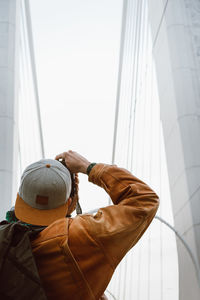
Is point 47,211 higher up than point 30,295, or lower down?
higher up

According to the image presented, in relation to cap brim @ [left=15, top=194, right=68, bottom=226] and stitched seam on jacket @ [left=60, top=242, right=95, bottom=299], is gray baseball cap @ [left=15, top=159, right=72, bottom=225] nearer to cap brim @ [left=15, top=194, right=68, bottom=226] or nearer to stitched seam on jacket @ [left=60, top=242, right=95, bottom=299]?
cap brim @ [left=15, top=194, right=68, bottom=226]

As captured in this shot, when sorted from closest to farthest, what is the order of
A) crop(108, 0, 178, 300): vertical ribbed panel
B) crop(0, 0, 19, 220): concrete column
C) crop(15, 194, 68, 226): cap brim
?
crop(15, 194, 68, 226): cap brim < crop(108, 0, 178, 300): vertical ribbed panel < crop(0, 0, 19, 220): concrete column

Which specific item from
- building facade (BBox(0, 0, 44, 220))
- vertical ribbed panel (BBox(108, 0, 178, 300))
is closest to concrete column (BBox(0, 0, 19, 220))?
building facade (BBox(0, 0, 44, 220))

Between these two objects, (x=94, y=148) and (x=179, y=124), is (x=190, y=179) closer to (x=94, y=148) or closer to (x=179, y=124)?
(x=179, y=124)

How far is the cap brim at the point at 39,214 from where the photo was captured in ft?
4.62

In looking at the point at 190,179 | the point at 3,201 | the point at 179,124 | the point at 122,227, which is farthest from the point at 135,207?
the point at 3,201

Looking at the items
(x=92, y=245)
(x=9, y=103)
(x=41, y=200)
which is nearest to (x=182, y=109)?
(x=9, y=103)

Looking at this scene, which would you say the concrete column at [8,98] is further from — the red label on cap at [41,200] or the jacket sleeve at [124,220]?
the jacket sleeve at [124,220]

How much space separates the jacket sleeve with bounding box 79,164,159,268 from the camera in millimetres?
1262

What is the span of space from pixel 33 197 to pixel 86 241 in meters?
0.28

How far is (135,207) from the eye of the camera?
128 centimetres

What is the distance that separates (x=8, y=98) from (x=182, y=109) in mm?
2980

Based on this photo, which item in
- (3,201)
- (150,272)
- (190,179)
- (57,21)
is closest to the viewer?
(190,179)

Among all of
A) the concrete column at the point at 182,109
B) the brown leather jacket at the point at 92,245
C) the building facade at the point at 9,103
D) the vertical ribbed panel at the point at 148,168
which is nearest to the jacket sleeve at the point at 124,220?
the brown leather jacket at the point at 92,245
